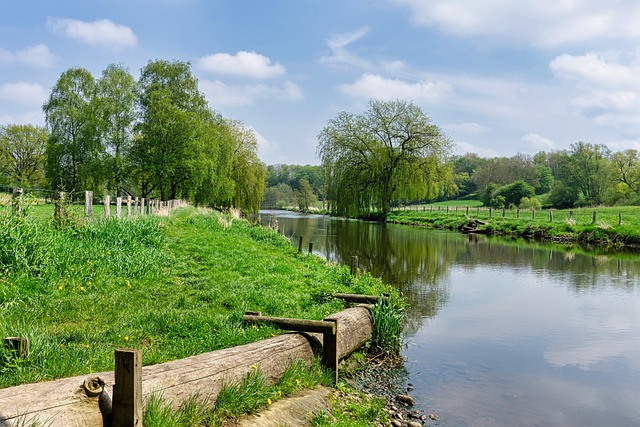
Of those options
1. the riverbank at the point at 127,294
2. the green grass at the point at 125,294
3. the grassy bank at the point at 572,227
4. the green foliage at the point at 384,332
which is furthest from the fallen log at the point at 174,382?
the grassy bank at the point at 572,227

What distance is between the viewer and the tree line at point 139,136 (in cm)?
3297

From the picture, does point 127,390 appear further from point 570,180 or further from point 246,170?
point 570,180

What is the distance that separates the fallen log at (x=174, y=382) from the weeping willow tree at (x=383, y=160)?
3852 cm

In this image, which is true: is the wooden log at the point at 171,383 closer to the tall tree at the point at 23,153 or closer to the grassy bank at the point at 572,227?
the grassy bank at the point at 572,227

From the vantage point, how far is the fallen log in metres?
3.11

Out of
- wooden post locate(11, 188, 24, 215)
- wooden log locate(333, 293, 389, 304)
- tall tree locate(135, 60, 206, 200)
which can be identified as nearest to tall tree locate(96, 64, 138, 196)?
tall tree locate(135, 60, 206, 200)

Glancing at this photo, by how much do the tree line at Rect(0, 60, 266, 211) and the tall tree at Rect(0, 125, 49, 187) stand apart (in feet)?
51.4

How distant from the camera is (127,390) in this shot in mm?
3176

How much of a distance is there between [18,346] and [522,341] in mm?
8220

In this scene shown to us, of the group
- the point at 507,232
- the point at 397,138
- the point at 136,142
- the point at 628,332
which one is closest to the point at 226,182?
the point at 136,142

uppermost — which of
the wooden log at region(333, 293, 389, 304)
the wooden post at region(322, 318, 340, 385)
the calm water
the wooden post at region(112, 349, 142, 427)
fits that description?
the wooden post at region(112, 349, 142, 427)

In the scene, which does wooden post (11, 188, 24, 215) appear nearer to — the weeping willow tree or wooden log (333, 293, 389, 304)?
wooden log (333, 293, 389, 304)

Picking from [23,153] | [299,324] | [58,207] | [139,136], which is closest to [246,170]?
[139,136]

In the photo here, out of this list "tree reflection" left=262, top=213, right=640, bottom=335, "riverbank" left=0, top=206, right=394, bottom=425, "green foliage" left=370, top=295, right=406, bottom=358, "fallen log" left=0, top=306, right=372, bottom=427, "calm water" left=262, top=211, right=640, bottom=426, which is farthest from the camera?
"tree reflection" left=262, top=213, right=640, bottom=335
